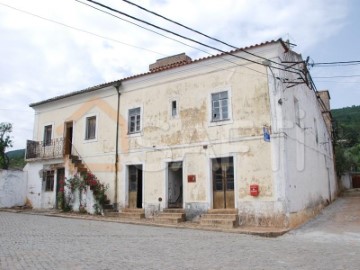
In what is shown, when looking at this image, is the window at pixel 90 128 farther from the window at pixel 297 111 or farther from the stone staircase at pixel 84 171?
the window at pixel 297 111

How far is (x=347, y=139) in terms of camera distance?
1722 inches

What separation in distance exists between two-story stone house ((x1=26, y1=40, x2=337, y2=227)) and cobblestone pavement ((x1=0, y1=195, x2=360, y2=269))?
221 cm

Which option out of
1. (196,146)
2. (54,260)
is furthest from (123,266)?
(196,146)

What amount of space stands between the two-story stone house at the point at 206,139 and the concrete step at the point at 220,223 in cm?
59

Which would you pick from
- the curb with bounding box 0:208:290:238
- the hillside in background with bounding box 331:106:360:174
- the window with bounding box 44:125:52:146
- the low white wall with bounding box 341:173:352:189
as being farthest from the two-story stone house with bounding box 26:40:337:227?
the low white wall with bounding box 341:173:352:189

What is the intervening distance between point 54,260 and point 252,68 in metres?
10.1

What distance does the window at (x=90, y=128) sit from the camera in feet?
62.2

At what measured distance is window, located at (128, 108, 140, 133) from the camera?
17.1m

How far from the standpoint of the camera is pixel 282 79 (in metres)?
13.5

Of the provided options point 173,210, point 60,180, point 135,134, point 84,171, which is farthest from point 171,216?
point 60,180

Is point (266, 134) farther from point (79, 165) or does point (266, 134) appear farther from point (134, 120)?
point (79, 165)

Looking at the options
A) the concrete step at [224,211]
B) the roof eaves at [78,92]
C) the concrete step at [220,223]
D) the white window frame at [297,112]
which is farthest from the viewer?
the roof eaves at [78,92]

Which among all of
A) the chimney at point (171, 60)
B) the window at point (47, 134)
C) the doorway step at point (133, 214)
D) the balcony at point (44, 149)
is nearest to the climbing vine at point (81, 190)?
the doorway step at point (133, 214)

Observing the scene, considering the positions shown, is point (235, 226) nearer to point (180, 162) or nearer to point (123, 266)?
point (180, 162)
